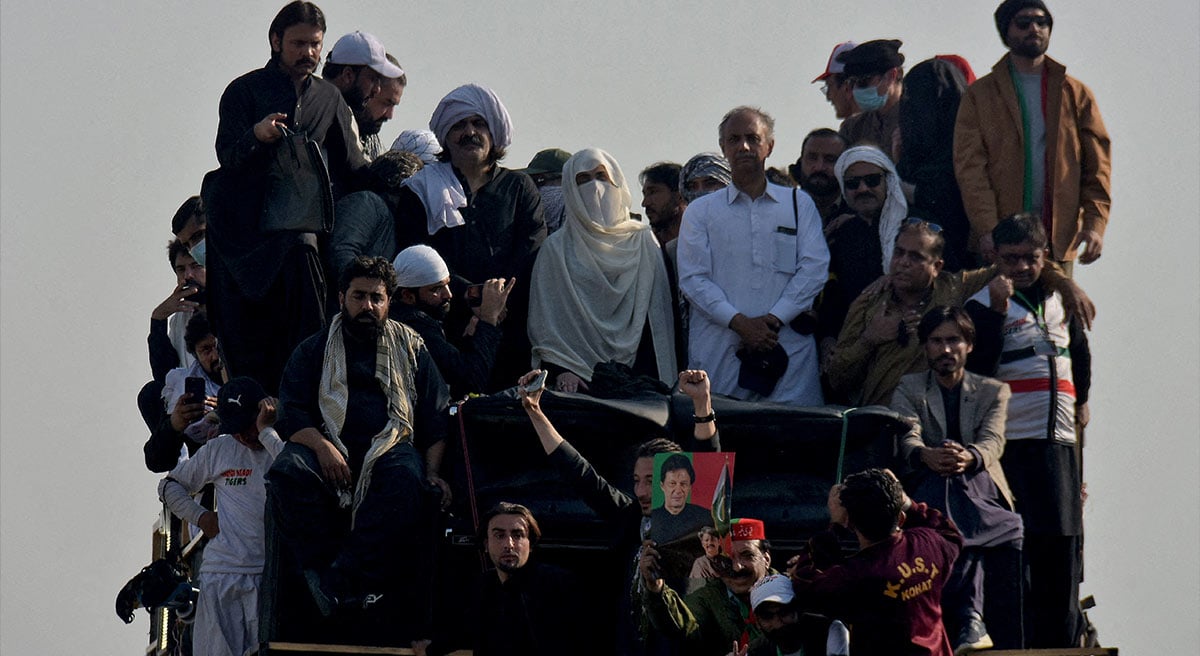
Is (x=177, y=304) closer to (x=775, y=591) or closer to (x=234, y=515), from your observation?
(x=234, y=515)

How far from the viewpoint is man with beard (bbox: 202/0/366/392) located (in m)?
15.8

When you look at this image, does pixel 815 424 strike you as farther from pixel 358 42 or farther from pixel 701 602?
pixel 358 42

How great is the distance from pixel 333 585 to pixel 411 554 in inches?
16.6

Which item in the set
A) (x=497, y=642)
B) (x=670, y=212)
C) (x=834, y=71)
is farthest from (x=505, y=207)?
(x=497, y=642)

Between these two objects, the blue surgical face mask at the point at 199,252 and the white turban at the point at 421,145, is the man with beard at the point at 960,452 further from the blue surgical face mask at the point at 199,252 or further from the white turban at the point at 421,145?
the blue surgical face mask at the point at 199,252

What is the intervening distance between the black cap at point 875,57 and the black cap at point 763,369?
7.56 feet

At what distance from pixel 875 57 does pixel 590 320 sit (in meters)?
2.65

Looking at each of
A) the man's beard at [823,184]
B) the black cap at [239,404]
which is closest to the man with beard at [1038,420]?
the man's beard at [823,184]

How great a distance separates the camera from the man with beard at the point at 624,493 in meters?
12.9

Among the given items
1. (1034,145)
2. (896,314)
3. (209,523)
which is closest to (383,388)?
(209,523)

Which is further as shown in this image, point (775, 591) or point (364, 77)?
point (364, 77)

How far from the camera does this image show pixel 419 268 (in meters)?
14.9

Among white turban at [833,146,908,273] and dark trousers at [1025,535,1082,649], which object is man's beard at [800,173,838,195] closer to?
white turban at [833,146,908,273]

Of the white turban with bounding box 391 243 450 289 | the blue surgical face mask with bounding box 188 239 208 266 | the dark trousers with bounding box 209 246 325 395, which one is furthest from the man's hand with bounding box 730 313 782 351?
the blue surgical face mask with bounding box 188 239 208 266
